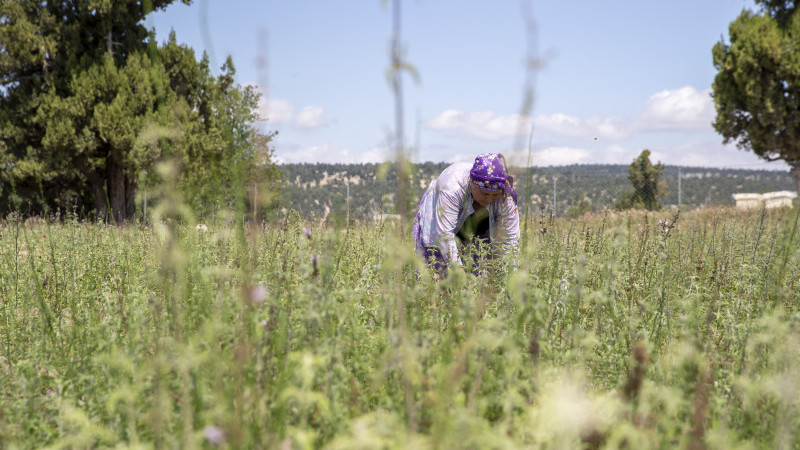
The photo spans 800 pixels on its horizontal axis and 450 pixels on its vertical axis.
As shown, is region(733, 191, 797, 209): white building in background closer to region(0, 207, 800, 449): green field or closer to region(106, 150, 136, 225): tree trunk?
region(0, 207, 800, 449): green field

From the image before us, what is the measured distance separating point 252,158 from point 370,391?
0.90 m

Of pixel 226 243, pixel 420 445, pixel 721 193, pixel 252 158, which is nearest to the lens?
pixel 420 445

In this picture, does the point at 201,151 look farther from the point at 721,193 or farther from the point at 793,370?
the point at 721,193

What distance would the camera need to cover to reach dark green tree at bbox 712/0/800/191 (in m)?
Result: 16.7

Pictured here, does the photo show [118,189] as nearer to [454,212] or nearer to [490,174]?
[454,212]

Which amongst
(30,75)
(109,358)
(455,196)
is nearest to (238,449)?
(109,358)

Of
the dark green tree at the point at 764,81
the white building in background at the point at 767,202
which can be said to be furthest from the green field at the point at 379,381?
the dark green tree at the point at 764,81

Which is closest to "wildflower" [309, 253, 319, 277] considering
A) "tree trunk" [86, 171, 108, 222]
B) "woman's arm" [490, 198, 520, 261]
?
"woman's arm" [490, 198, 520, 261]

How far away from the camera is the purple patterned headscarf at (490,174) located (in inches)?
149

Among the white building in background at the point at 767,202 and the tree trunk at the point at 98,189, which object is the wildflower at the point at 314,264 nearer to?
the white building in background at the point at 767,202

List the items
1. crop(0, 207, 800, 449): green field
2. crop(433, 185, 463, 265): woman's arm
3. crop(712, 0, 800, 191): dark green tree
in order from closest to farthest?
1. crop(0, 207, 800, 449): green field
2. crop(433, 185, 463, 265): woman's arm
3. crop(712, 0, 800, 191): dark green tree

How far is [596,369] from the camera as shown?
2576mm

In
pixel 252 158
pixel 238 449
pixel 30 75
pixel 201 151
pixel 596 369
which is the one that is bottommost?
pixel 596 369

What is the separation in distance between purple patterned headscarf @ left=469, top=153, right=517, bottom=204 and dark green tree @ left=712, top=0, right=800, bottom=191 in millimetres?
17224
